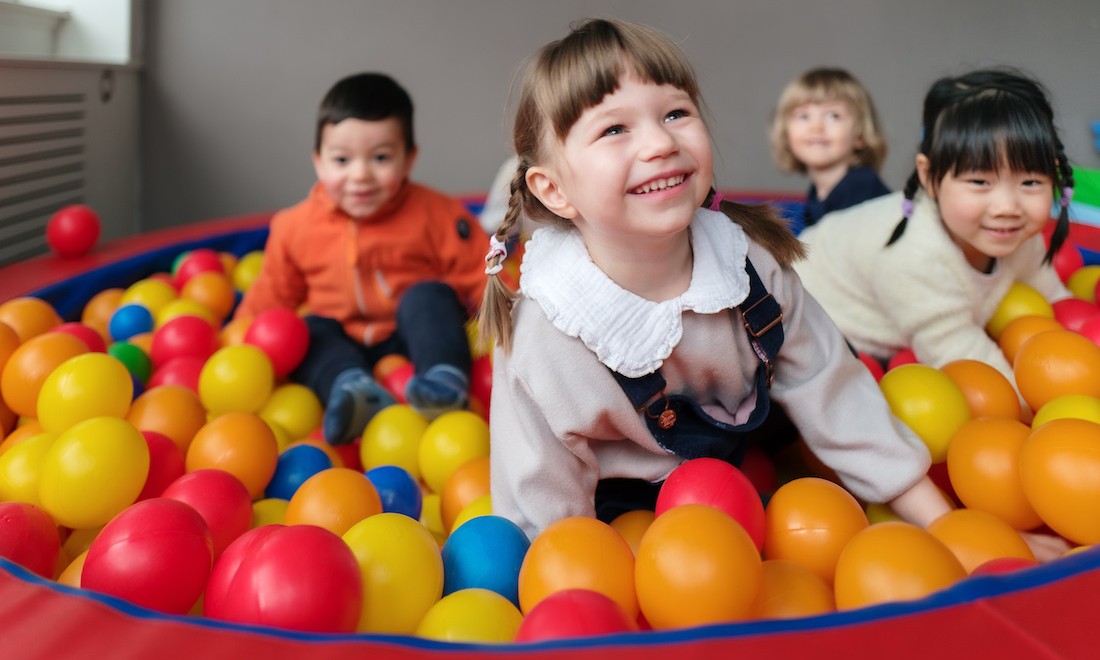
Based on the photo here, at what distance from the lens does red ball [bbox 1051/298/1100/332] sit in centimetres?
164

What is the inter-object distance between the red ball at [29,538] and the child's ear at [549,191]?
64 centimetres

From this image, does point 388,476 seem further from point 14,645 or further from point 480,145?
point 480,145

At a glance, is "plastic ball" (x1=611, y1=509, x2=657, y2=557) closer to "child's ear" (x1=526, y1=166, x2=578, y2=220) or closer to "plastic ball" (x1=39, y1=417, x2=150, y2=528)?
"child's ear" (x1=526, y1=166, x2=578, y2=220)

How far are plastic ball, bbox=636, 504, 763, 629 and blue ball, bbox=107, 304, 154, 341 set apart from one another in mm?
1337

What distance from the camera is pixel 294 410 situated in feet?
5.15

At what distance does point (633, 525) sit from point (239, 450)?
1.73 feet

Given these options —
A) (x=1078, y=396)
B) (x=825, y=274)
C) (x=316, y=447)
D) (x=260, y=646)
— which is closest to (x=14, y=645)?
(x=260, y=646)

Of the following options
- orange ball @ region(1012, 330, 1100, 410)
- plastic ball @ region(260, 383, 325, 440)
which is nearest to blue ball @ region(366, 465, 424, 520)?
plastic ball @ region(260, 383, 325, 440)

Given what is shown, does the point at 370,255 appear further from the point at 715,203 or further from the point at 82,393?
the point at 715,203

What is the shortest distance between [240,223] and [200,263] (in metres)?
0.45

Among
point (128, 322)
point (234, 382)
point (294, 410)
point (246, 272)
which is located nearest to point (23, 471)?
point (234, 382)

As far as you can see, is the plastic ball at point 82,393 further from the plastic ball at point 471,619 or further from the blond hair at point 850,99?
the blond hair at point 850,99

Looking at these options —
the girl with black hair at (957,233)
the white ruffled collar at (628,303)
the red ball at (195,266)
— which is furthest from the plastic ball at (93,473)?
the girl with black hair at (957,233)

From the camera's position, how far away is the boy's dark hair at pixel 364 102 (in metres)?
1.76
